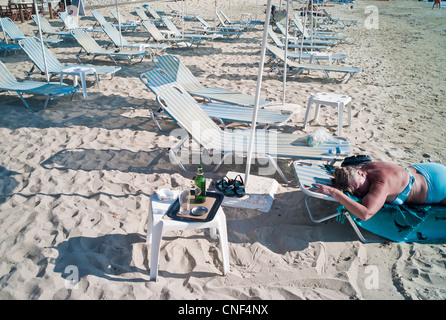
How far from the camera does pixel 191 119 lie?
4035mm

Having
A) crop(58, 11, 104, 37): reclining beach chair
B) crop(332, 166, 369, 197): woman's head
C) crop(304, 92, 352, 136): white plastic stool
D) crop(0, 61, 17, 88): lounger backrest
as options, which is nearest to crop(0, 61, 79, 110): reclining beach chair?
crop(0, 61, 17, 88): lounger backrest

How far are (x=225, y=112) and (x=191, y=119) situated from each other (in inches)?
38.0

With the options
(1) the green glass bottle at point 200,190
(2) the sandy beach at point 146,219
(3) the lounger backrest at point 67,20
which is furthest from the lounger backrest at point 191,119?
(3) the lounger backrest at point 67,20

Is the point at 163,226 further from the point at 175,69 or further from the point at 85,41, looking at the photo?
the point at 85,41

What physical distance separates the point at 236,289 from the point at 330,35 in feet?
43.3

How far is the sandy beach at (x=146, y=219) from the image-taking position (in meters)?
2.42

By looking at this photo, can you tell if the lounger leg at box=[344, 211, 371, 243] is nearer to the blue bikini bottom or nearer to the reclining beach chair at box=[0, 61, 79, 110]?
the blue bikini bottom

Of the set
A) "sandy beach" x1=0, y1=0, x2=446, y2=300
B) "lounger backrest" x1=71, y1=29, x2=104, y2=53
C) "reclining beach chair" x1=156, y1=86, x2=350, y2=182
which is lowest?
"sandy beach" x1=0, y1=0, x2=446, y2=300

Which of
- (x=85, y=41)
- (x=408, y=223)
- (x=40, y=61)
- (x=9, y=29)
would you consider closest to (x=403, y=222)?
(x=408, y=223)

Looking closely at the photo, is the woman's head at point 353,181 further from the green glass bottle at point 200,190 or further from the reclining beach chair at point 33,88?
the reclining beach chair at point 33,88

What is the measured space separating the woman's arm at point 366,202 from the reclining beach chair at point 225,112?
6.70 ft

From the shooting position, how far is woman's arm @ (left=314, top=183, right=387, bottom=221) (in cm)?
263

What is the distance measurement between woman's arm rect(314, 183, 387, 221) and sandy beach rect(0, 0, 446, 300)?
358mm

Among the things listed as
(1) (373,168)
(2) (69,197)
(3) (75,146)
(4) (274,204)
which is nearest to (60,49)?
(3) (75,146)
